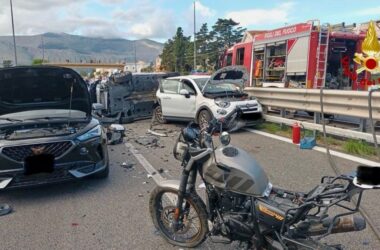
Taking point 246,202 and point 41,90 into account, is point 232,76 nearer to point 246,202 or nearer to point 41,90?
point 41,90

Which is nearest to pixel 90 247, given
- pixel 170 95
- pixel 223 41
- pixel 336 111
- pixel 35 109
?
pixel 35 109

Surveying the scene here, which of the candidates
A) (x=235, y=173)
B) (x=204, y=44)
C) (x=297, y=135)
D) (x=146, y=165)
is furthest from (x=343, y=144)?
(x=204, y=44)

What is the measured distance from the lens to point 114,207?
4.62 metres

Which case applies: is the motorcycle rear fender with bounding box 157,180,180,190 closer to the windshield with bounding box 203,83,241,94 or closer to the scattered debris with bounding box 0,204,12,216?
the scattered debris with bounding box 0,204,12,216

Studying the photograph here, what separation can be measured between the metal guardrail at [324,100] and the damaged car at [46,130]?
15.1 ft

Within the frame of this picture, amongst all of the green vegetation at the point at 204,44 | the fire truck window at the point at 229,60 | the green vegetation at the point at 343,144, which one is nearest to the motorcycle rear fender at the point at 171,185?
the green vegetation at the point at 343,144

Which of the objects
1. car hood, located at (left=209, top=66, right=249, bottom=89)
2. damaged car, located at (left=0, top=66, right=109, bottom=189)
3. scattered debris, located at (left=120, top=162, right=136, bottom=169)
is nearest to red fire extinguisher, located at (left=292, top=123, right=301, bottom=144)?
car hood, located at (left=209, top=66, right=249, bottom=89)

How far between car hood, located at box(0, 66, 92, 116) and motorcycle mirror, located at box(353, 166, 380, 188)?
4.89 m

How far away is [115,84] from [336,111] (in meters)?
7.67

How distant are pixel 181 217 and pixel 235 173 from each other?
91cm

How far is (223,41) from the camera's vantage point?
51.9 meters

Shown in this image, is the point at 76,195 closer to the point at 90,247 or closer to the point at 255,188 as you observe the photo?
the point at 90,247

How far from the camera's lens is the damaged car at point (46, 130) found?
15.6ft

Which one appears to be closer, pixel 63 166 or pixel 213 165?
pixel 213 165
